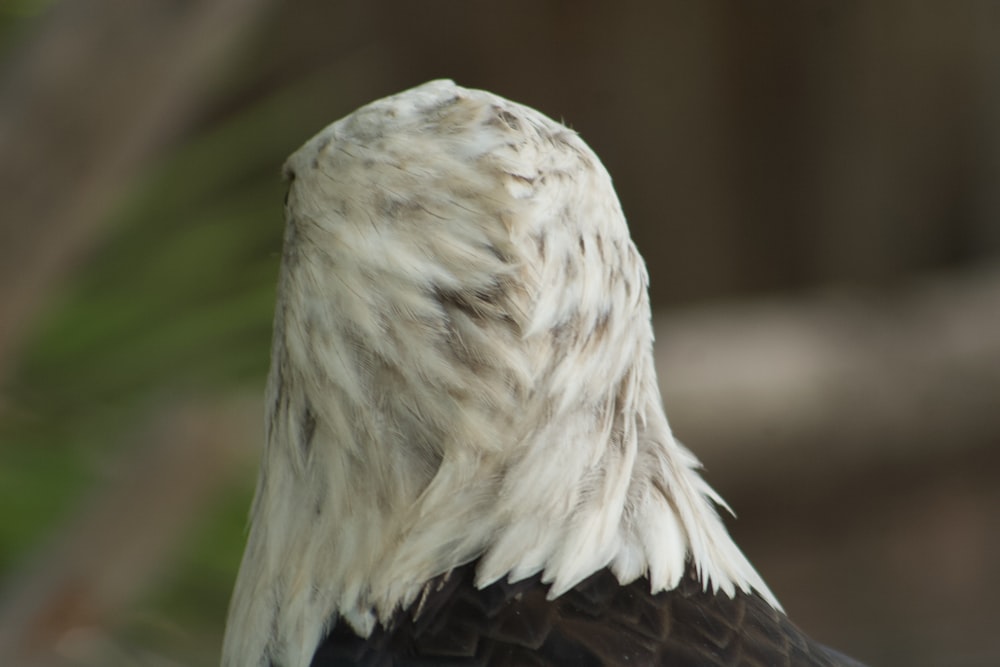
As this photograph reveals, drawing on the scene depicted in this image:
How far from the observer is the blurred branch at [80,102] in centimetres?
Answer: 196

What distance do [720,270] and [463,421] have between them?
4571 mm

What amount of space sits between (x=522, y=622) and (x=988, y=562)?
461 cm

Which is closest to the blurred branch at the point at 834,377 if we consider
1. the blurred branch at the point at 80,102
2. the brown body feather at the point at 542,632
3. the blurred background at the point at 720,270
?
the blurred background at the point at 720,270

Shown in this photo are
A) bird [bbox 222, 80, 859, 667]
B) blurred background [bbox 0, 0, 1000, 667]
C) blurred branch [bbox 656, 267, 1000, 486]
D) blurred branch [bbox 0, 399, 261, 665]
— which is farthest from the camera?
blurred branch [bbox 656, 267, 1000, 486]

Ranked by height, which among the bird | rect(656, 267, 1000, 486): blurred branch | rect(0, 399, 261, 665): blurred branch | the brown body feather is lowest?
rect(656, 267, 1000, 486): blurred branch

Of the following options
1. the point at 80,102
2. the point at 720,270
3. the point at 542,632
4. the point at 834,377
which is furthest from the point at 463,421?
the point at 720,270

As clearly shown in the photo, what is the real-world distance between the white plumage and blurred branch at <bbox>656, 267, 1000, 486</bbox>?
10.1 feet

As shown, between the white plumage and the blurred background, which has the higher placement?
the white plumage

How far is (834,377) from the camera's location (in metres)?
4.52

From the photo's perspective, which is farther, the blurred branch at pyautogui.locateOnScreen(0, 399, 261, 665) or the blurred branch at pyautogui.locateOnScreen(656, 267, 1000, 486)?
the blurred branch at pyautogui.locateOnScreen(656, 267, 1000, 486)

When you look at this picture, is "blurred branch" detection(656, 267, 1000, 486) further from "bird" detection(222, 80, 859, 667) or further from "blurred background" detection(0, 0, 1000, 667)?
"bird" detection(222, 80, 859, 667)

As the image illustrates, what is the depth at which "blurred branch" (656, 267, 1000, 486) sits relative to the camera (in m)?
4.38

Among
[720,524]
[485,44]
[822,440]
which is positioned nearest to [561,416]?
[720,524]

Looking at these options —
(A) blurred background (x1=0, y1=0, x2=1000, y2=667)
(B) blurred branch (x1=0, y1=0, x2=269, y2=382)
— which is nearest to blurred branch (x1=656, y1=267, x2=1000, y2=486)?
(A) blurred background (x1=0, y1=0, x2=1000, y2=667)
